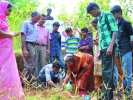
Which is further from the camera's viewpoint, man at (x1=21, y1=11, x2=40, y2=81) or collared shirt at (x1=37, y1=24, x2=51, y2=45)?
collared shirt at (x1=37, y1=24, x2=51, y2=45)

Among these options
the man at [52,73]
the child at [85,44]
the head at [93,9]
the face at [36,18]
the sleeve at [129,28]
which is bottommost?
the man at [52,73]

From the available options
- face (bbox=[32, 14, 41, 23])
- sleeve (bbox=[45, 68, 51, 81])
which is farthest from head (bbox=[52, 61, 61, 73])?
face (bbox=[32, 14, 41, 23])

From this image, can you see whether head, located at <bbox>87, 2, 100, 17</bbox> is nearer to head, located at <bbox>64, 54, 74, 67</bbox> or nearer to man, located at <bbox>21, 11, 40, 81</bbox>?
head, located at <bbox>64, 54, 74, 67</bbox>

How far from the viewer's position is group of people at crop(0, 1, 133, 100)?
3.93m

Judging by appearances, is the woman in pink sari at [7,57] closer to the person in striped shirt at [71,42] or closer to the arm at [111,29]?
the arm at [111,29]

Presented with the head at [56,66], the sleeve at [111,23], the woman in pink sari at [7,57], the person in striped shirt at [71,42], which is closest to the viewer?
the woman in pink sari at [7,57]

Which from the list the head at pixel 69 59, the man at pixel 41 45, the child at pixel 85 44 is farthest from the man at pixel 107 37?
the man at pixel 41 45

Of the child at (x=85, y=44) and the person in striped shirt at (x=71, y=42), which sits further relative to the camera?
the person in striped shirt at (x=71, y=42)

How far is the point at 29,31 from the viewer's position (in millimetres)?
5762

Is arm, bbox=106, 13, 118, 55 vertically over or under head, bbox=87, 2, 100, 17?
under

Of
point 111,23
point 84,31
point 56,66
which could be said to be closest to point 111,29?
point 111,23

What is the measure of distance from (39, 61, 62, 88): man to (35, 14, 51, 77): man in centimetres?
24

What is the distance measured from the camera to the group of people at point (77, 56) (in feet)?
12.9

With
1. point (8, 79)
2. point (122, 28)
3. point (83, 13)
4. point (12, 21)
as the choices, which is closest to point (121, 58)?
point (122, 28)
